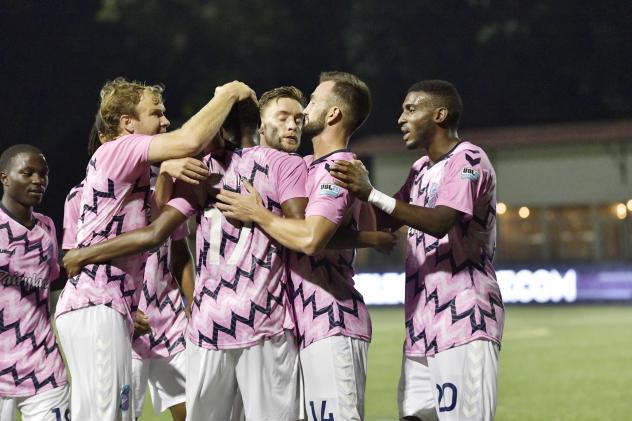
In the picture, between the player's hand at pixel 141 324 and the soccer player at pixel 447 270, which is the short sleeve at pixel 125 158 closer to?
the soccer player at pixel 447 270

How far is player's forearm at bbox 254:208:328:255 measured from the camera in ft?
17.8

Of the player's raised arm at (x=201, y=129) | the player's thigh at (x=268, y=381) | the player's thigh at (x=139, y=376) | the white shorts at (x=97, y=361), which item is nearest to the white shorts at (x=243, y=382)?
the player's thigh at (x=268, y=381)

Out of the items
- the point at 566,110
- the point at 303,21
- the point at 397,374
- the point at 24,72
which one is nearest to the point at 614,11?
the point at 566,110

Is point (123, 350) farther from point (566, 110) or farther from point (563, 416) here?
point (566, 110)

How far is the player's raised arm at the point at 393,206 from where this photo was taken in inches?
215

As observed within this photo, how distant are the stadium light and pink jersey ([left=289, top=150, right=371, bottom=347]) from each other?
35987 millimetres

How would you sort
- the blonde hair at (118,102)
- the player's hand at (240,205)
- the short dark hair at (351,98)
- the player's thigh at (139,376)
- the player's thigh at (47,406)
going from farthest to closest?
the player's thigh at (139,376)
the player's thigh at (47,406)
the blonde hair at (118,102)
the short dark hair at (351,98)
the player's hand at (240,205)

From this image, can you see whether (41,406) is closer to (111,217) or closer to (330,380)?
(111,217)

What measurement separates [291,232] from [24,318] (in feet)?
6.80

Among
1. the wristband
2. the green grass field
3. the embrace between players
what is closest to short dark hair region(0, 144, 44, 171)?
the embrace between players

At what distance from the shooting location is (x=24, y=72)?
47031 mm

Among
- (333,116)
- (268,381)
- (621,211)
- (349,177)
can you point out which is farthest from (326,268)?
(621,211)

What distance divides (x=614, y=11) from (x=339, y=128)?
172ft

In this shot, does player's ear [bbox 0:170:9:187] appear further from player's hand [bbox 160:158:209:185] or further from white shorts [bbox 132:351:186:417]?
player's hand [bbox 160:158:209:185]
